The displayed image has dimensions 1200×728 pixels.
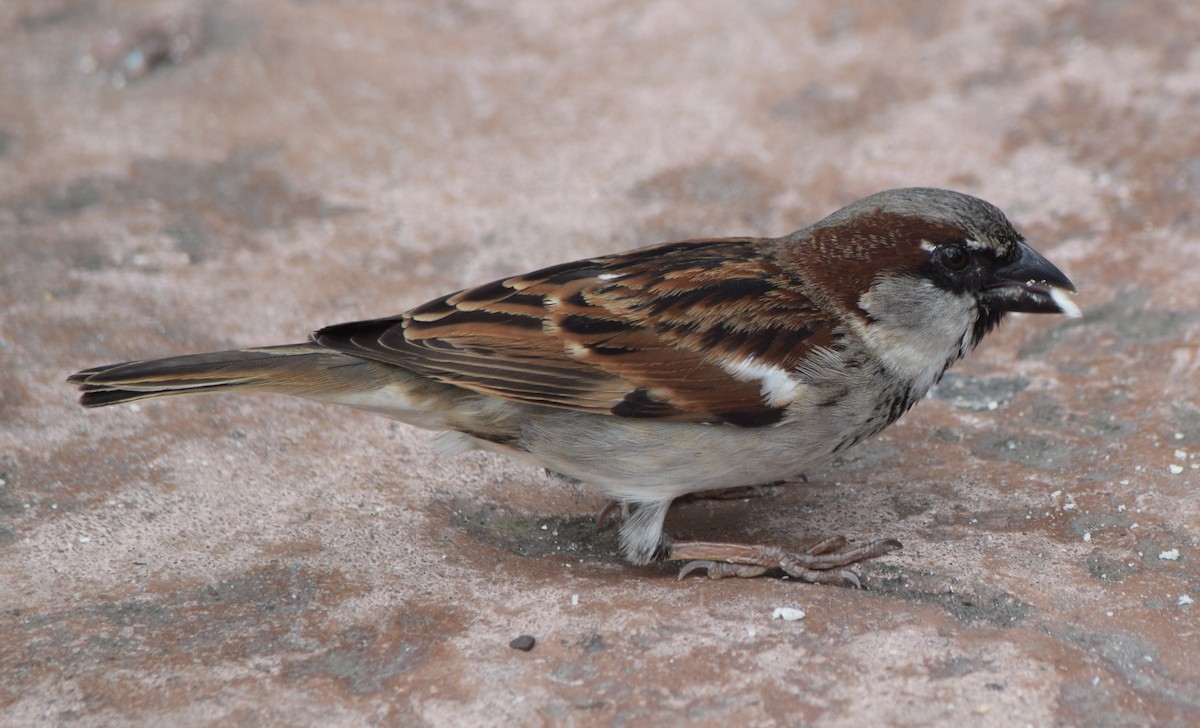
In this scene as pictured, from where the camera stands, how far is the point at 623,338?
4.46 m

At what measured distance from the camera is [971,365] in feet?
18.7

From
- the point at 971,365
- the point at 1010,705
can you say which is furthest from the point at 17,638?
the point at 971,365

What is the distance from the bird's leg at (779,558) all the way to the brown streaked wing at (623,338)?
0.47 m

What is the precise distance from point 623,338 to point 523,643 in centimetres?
117

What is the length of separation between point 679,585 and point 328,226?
11.5 ft

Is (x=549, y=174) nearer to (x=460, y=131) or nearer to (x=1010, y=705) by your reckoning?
(x=460, y=131)

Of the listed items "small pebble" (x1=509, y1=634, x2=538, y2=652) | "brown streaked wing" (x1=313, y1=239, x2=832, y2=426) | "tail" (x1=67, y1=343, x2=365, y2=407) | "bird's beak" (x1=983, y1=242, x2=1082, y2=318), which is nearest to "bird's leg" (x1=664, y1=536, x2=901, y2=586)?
"brown streaked wing" (x1=313, y1=239, x2=832, y2=426)

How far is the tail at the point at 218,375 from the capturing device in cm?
439

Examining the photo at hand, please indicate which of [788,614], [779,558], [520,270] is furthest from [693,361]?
[520,270]

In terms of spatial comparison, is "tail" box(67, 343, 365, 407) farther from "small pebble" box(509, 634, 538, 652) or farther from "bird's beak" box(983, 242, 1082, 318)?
"bird's beak" box(983, 242, 1082, 318)

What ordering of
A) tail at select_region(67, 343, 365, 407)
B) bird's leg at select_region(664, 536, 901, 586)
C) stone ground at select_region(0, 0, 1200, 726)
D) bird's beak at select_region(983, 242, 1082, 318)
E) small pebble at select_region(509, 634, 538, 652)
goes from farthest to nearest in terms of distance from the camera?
bird's beak at select_region(983, 242, 1082, 318) → tail at select_region(67, 343, 365, 407) → bird's leg at select_region(664, 536, 901, 586) → small pebble at select_region(509, 634, 538, 652) → stone ground at select_region(0, 0, 1200, 726)

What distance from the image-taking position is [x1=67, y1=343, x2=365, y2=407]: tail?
4395 millimetres

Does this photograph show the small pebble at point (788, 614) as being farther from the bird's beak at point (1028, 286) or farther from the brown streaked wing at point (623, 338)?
the bird's beak at point (1028, 286)

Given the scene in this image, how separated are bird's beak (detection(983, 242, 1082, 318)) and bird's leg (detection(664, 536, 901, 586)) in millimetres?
972
